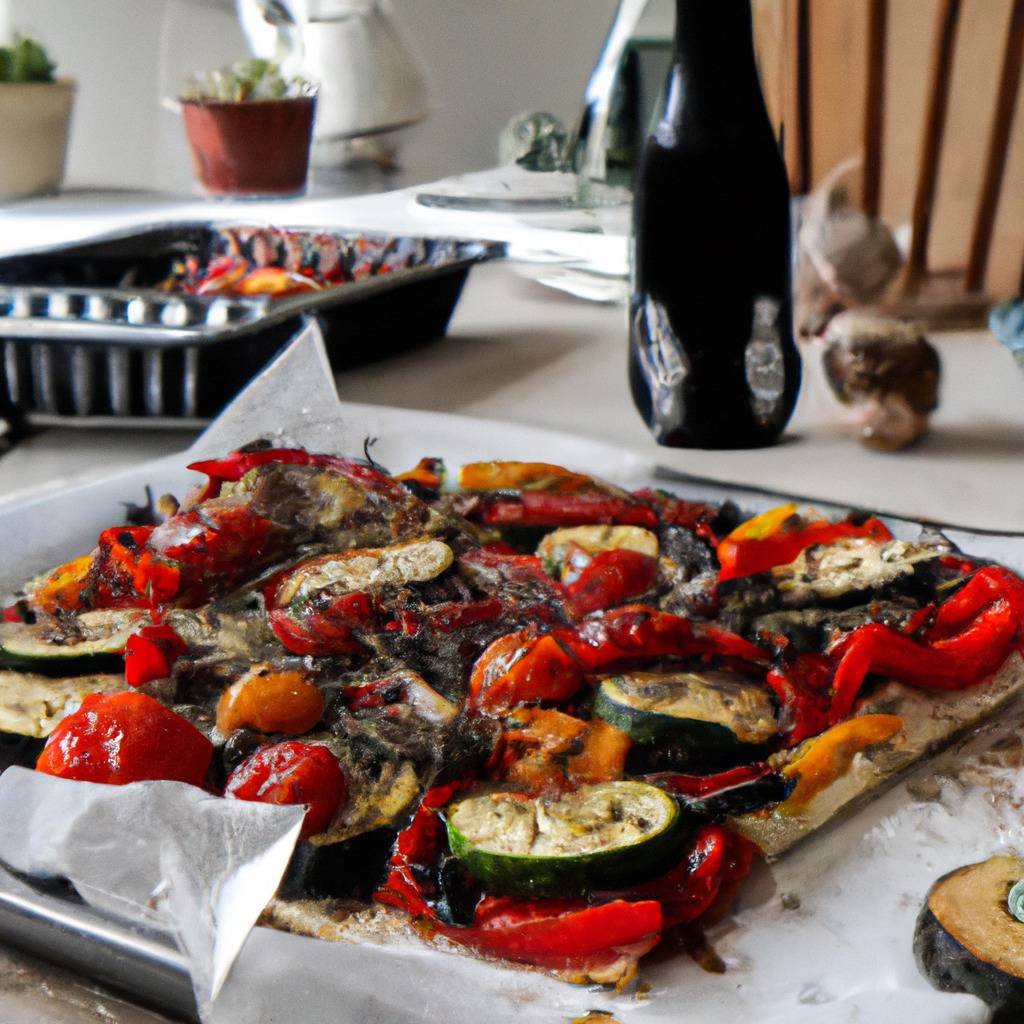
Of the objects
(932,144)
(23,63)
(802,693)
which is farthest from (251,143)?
(802,693)

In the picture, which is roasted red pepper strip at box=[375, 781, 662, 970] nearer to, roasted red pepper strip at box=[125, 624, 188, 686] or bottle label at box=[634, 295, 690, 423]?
roasted red pepper strip at box=[125, 624, 188, 686]

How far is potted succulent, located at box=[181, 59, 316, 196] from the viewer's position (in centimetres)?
167

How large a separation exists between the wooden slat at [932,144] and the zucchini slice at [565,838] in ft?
5.72

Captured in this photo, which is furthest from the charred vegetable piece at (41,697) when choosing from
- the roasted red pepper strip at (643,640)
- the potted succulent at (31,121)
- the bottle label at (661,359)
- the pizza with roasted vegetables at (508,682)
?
the potted succulent at (31,121)

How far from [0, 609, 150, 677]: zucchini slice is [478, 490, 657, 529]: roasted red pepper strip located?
228 mm

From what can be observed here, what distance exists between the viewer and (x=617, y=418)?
45.3 inches

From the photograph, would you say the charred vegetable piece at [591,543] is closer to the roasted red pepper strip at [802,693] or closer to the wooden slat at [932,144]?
the roasted red pepper strip at [802,693]

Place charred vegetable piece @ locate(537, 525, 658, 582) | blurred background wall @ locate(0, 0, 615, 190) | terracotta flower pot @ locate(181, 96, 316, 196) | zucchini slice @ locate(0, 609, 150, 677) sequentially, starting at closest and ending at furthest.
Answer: zucchini slice @ locate(0, 609, 150, 677)
charred vegetable piece @ locate(537, 525, 658, 582)
terracotta flower pot @ locate(181, 96, 316, 196)
blurred background wall @ locate(0, 0, 615, 190)

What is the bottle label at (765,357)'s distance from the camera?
97cm

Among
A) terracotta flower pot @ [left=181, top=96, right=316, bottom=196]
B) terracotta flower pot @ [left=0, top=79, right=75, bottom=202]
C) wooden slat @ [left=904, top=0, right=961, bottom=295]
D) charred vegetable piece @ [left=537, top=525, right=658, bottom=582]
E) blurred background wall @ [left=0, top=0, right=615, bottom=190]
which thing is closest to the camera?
charred vegetable piece @ [left=537, top=525, right=658, bottom=582]

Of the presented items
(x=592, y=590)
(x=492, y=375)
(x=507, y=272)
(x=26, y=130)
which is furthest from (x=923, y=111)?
(x=592, y=590)

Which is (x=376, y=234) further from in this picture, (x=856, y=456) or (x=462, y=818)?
(x=462, y=818)

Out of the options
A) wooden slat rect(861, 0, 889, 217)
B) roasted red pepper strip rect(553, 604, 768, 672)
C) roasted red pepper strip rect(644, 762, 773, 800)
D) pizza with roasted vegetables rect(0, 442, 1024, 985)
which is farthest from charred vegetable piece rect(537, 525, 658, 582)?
wooden slat rect(861, 0, 889, 217)

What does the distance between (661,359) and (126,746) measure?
23.9 inches
